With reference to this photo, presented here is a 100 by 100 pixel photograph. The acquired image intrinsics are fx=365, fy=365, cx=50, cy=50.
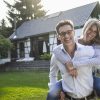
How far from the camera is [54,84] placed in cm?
382

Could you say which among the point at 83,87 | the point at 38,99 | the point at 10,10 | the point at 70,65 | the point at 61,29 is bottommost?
the point at 38,99

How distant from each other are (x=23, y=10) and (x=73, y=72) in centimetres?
4702

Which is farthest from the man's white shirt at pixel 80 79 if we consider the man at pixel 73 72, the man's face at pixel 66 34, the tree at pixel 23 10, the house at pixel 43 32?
the tree at pixel 23 10

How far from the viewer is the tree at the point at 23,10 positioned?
4956 cm

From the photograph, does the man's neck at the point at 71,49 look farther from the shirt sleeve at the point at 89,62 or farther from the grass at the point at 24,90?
the grass at the point at 24,90

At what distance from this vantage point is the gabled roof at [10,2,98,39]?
1158 inches

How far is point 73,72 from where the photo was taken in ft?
11.8

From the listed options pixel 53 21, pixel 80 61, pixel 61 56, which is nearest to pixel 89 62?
pixel 80 61

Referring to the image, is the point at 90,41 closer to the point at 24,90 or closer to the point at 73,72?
the point at 73,72

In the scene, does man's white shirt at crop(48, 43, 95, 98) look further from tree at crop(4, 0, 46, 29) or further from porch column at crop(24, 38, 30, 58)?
tree at crop(4, 0, 46, 29)

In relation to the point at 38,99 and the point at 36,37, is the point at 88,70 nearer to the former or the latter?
the point at 38,99

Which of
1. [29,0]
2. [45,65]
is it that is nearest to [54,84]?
[45,65]

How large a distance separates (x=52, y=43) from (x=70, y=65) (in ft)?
86.0

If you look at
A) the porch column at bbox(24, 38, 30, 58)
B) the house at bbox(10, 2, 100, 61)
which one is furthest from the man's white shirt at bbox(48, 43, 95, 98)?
the porch column at bbox(24, 38, 30, 58)
